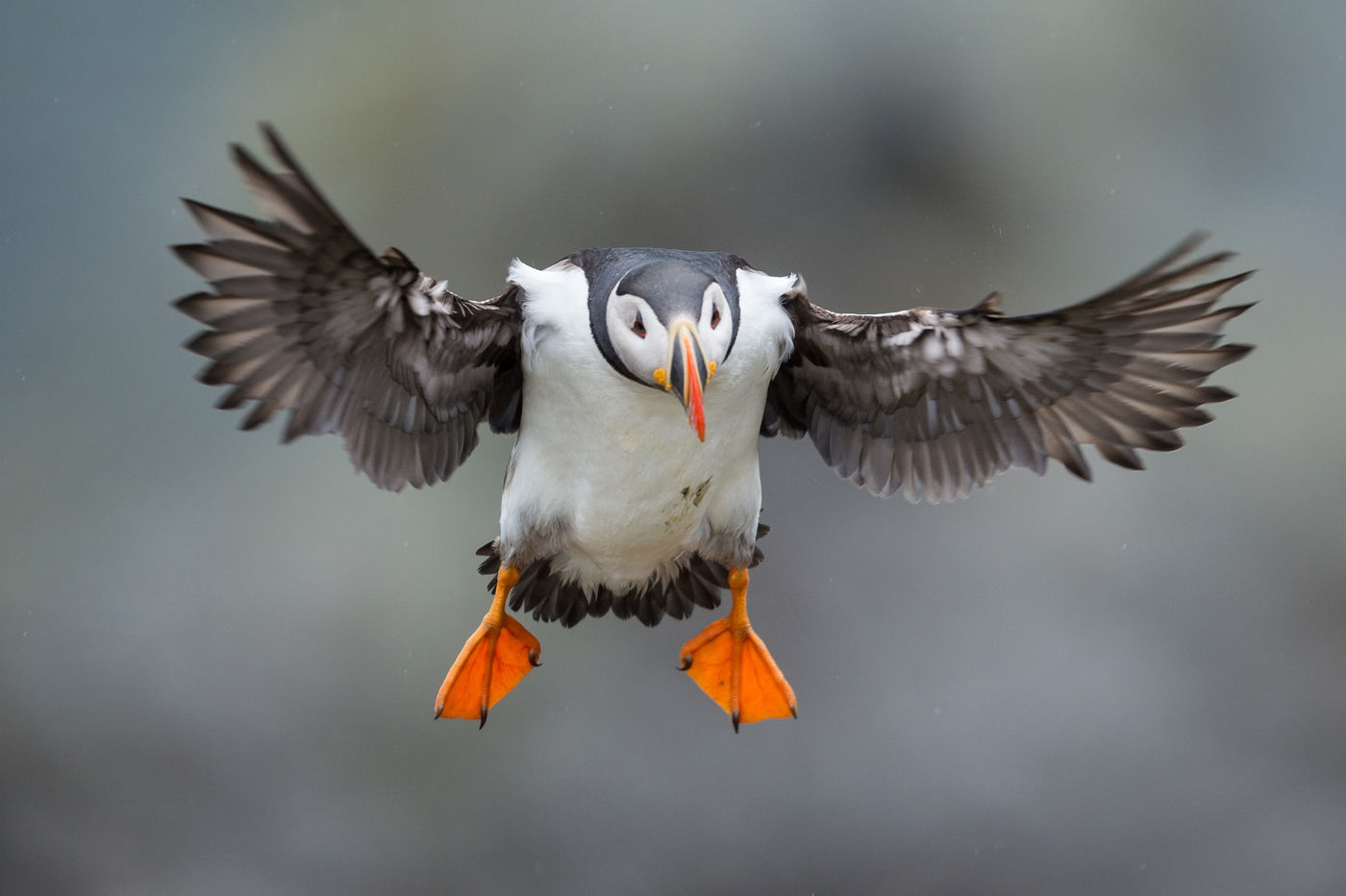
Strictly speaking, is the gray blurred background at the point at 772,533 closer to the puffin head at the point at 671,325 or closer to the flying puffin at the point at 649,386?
the flying puffin at the point at 649,386

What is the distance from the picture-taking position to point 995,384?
2754 mm

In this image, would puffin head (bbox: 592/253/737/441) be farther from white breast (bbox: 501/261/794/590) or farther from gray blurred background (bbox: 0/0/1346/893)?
gray blurred background (bbox: 0/0/1346/893)

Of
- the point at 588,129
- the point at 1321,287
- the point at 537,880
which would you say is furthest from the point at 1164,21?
the point at 537,880

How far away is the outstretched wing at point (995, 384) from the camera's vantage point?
253 centimetres

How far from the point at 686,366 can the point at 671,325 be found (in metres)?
0.09

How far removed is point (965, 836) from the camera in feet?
16.4

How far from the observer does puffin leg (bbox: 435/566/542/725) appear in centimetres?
275

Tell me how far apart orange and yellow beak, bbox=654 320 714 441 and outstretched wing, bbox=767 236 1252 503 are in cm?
51

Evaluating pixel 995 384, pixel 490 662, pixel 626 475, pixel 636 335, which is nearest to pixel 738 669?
pixel 490 662

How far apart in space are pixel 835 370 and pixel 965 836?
2908 millimetres

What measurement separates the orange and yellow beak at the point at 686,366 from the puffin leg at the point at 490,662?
880 mm

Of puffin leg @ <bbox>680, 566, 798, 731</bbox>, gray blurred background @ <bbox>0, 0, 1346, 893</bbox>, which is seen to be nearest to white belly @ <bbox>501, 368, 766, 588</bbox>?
puffin leg @ <bbox>680, 566, 798, 731</bbox>

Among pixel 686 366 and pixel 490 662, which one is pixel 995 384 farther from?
pixel 490 662

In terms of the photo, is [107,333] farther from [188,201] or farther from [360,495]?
[188,201]
